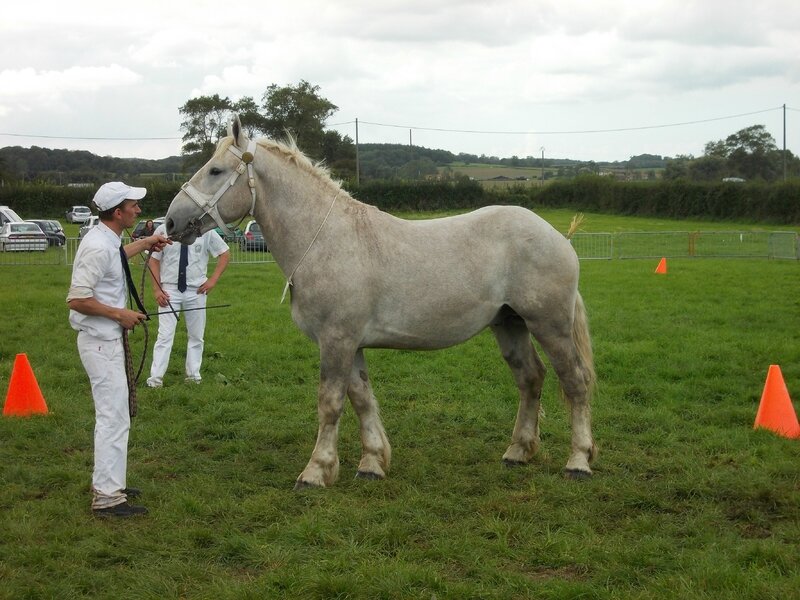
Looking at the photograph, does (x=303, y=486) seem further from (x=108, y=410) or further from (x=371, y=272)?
(x=371, y=272)

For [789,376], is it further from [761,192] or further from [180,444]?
[761,192]

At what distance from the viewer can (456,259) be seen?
646 cm

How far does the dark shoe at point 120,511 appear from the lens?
18.3 feet

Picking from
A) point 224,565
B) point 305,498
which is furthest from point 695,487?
point 224,565

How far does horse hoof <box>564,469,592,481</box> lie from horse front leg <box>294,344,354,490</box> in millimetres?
1817

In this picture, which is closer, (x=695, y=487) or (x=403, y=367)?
(x=695, y=487)

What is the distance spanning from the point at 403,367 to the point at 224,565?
5.94 metres

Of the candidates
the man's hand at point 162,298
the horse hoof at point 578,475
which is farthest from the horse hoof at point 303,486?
the man's hand at point 162,298

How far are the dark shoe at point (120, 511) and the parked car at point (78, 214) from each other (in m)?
51.6

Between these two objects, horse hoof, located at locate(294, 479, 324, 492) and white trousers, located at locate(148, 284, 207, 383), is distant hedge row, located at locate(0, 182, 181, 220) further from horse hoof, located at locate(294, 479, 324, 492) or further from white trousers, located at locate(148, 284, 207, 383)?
horse hoof, located at locate(294, 479, 324, 492)

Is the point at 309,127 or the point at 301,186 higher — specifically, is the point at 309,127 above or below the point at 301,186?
above

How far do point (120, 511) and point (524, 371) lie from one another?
3432mm

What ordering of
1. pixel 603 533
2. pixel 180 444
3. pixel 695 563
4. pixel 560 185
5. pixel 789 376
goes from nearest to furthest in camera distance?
pixel 695 563 → pixel 603 533 → pixel 180 444 → pixel 789 376 → pixel 560 185

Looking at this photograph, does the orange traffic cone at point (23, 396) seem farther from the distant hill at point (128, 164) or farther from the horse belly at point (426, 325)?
the distant hill at point (128, 164)
